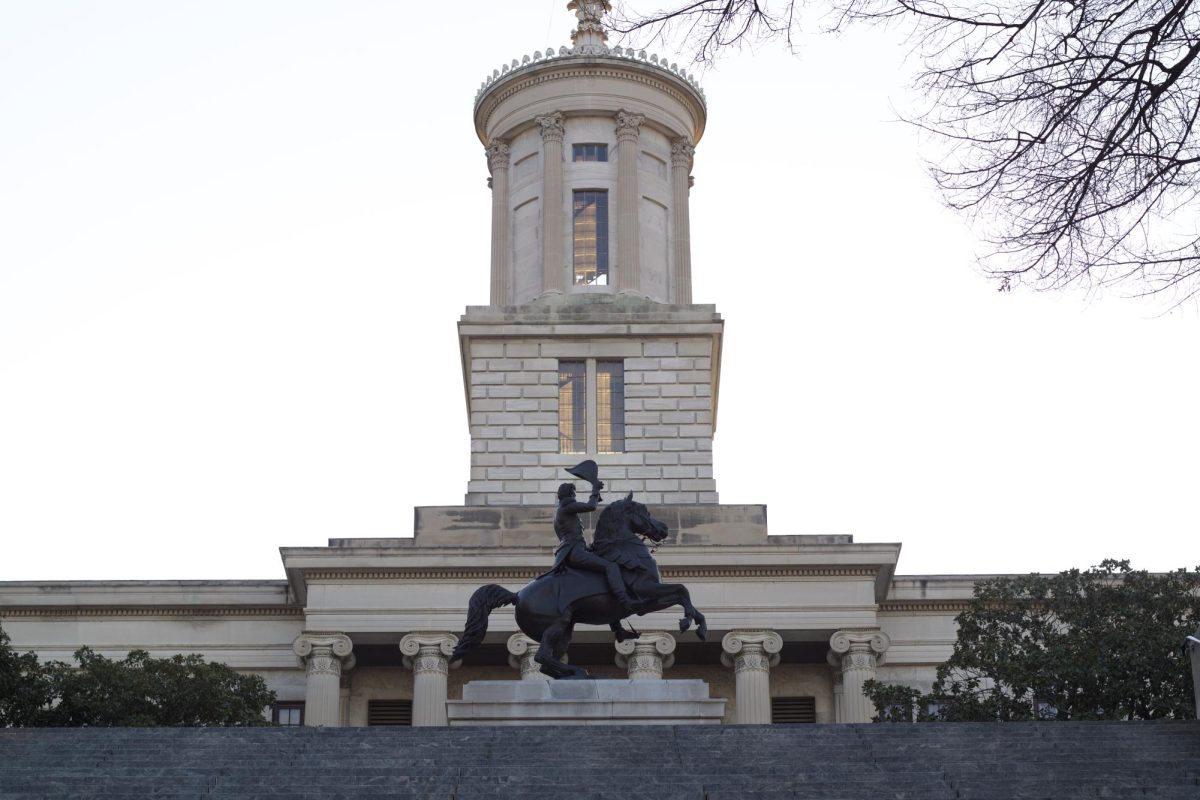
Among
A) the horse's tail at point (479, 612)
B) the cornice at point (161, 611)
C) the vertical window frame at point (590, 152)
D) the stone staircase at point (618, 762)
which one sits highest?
the vertical window frame at point (590, 152)

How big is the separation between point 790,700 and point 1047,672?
538 inches

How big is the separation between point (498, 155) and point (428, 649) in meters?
15.6

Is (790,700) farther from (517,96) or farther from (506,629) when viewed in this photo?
(517,96)

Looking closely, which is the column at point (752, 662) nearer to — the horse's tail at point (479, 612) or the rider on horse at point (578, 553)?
the rider on horse at point (578, 553)

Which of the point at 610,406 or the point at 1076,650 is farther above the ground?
the point at 610,406

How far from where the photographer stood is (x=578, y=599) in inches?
1097

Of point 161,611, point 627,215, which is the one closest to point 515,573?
point 161,611

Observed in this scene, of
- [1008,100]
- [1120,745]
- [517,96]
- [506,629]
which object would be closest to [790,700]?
Result: [506,629]

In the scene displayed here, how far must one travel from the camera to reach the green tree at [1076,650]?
115ft

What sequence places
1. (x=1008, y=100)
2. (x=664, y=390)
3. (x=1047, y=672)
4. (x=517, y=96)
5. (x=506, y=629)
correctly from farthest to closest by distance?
(x=517, y=96), (x=664, y=390), (x=506, y=629), (x=1047, y=672), (x=1008, y=100)

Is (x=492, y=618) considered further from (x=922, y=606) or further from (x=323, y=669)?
(x=922, y=606)

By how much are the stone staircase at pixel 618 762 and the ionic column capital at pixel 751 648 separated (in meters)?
21.9

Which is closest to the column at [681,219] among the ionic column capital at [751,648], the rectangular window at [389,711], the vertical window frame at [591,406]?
the vertical window frame at [591,406]

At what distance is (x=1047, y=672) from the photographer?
3616cm
